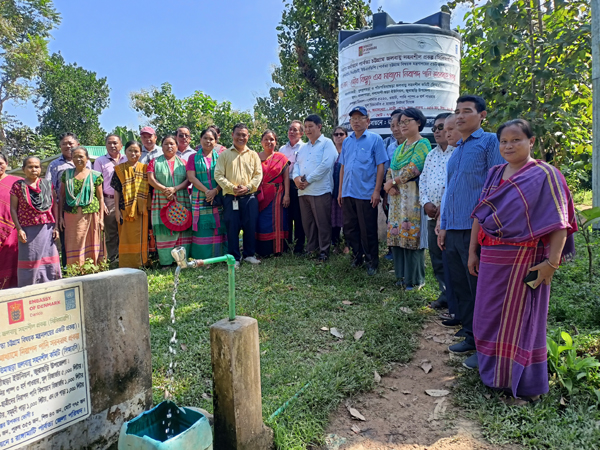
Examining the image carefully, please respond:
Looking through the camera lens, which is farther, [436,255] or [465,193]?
[436,255]

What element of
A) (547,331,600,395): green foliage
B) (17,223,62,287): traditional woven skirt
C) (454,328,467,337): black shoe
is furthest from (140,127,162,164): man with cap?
(547,331,600,395): green foliage

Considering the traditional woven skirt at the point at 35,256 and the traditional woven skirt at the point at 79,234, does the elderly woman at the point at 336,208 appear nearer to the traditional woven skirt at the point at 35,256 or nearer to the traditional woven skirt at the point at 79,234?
the traditional woven skirt at the point at 79,234

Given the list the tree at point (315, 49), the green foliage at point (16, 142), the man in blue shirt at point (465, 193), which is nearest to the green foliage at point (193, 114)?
the tree at point (315, 49)

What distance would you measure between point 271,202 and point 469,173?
3696 millimetres

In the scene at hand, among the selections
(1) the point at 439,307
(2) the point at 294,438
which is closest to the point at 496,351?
(2) the point at 294,438

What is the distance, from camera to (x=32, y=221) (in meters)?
4.80

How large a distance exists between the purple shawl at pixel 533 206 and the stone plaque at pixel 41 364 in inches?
94.9

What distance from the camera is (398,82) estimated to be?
6465 millimetres

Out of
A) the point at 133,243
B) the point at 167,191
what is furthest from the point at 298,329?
the point at 133,243

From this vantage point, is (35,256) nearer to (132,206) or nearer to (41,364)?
(132,206)

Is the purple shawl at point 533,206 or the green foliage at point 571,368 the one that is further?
the green foliage at point 571,368

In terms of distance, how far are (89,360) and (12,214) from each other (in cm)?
338

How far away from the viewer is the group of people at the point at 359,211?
256 centimetres

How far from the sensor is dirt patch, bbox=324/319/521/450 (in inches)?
94.4
